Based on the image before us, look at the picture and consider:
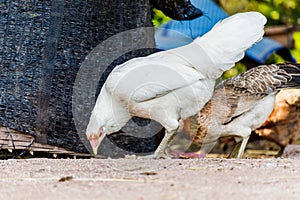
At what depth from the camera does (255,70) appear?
7039mm

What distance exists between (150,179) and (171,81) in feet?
4.90

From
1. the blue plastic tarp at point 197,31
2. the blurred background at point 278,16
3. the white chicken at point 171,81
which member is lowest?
the blurred background at point 278,16

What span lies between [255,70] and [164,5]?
4.26 ft

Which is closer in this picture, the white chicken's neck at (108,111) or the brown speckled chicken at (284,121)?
the white chicken's neck at (108,111)

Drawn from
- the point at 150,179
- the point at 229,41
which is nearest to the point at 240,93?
the point at 229,41

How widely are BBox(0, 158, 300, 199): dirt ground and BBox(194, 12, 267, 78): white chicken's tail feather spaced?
35.4 inches

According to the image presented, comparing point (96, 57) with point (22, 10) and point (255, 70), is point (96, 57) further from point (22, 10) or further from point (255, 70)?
point (255, 70)

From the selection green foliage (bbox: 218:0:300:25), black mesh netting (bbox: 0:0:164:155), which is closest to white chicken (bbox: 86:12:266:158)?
black mesh netting (bbox: 0:0:164:155)

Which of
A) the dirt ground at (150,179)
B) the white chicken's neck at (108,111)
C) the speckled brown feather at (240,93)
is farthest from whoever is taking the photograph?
the speckled brown feather at (240,93)

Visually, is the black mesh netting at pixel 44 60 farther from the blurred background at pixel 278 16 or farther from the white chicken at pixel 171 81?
the blurred background at pixel 278 16

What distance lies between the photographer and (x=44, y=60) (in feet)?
22.0

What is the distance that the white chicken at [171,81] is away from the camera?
576 centimetres

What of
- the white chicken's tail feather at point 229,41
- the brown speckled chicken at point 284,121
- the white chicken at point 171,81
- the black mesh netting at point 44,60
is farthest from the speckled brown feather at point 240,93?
the brown speckled chicken at point 284,121

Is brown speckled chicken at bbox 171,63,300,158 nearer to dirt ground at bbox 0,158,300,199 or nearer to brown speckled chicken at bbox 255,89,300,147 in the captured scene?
dirt ground at bbox 0,158,300,199
